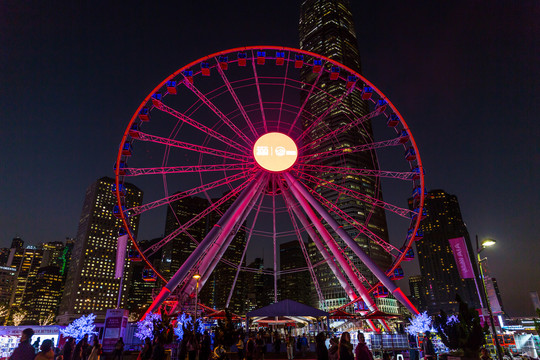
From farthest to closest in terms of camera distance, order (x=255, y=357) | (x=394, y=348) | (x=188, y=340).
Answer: (x=394, y=348), (x=255, y=357), (x=188, y=340)

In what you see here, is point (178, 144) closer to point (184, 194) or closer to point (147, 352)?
point (184, 194)

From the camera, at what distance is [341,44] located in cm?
13525

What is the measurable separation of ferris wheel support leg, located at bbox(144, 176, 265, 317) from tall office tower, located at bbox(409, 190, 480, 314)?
589 ft

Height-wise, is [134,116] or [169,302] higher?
[134,116]

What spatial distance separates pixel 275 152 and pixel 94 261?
145m

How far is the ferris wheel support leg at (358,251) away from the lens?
25.8 meters

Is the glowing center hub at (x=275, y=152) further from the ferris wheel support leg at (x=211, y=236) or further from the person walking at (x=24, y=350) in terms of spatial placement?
the person walking at (x=24, y=350)

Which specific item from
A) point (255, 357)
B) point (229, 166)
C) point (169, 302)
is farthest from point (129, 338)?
point (229, 166)

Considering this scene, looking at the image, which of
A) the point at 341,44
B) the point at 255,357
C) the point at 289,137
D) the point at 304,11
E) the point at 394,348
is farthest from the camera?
the point at 304,11

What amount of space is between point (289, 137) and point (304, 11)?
143m

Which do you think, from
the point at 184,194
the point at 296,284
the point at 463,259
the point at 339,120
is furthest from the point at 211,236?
the point at 296,284

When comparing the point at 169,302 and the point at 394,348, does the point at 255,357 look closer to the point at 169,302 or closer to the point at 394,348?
the point at 394,348

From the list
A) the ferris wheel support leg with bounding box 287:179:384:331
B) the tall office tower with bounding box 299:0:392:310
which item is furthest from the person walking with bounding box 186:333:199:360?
the tall office tower with bounding box 299:0:392:310

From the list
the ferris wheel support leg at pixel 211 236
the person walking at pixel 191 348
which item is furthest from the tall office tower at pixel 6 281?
the person walking at pixel 191 348
